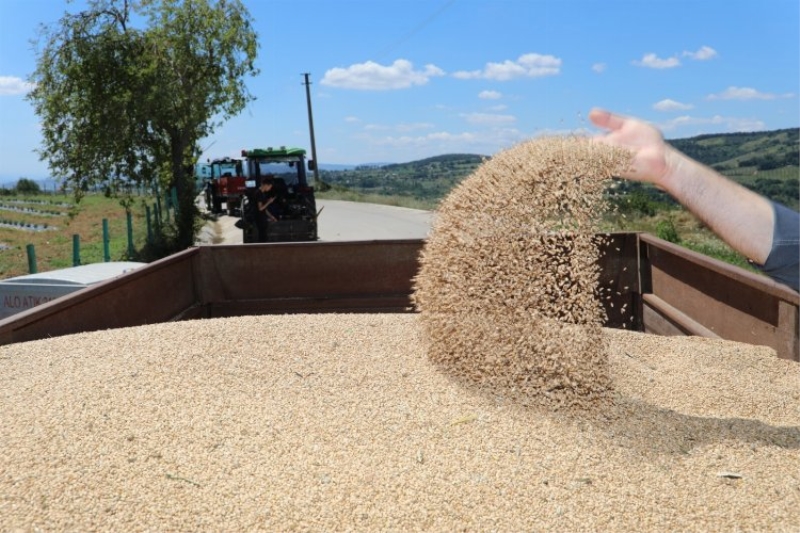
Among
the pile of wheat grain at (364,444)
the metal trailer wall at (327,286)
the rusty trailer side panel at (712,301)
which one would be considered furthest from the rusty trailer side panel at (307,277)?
the rusty trailer side panel at (712,301)

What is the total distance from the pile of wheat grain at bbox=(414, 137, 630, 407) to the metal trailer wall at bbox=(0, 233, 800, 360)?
144 cm

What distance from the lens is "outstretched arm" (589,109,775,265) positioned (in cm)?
235

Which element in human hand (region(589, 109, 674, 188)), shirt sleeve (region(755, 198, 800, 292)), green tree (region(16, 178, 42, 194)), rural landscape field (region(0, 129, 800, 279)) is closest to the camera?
shirt sleeve (region(755, 198, 800, 292))

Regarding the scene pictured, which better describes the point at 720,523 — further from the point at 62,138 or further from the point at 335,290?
the point at 62,138

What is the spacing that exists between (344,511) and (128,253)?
1395cm

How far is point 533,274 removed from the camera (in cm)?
388

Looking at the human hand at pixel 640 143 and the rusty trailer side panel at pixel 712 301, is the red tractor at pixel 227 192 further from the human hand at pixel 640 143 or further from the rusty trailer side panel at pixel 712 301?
the human hand at pixel 640 143

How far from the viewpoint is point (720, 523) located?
114 inches

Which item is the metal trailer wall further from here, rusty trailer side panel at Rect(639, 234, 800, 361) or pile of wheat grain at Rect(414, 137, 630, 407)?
pile of wheat grain at Rect(414, 137, 630, 407)

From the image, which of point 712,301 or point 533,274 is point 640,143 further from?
point 712,301

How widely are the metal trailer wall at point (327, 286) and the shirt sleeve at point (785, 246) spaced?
2.58 m

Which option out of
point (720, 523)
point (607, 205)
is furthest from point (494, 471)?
point (607, 205)

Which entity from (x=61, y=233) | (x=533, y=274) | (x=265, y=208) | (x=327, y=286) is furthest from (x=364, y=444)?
(x=61, y=233)

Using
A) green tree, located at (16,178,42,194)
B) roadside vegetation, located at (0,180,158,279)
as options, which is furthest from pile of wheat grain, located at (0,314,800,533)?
green tree, located at (16,178,42,194)
